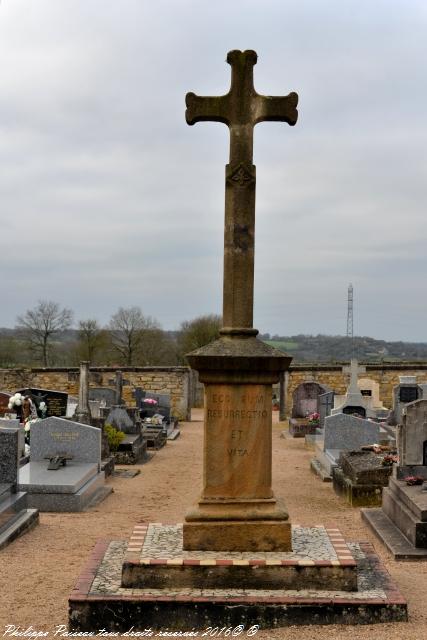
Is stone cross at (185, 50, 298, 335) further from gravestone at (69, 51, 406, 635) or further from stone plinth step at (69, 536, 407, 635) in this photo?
stone plinth step at (69, 536, 407, 635)

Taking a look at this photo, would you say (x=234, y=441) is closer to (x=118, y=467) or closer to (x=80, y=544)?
(x=80, y=544)

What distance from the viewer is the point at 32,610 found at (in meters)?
6.08

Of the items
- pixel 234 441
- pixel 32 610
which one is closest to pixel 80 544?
pixel 32 610

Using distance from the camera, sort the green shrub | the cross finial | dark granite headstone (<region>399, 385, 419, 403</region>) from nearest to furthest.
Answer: the cross finial, the green shrub, dark granite headstone (<region>399, 385, 419, 403</region>)

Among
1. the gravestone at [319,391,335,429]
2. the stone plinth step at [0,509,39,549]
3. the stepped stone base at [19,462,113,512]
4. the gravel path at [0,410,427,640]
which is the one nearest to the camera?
the gravel path at [0,410,427,640]

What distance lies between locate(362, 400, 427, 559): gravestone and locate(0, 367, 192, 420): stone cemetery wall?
17635mm

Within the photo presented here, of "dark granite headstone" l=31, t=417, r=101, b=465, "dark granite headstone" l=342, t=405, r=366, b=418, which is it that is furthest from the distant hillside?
"dark granite headstone" l=31, t=417, r=101, b=465

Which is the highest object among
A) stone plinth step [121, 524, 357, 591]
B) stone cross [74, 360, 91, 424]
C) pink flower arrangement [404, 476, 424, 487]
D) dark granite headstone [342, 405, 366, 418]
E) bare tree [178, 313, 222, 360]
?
bare tree [178, 313, 222, 360]

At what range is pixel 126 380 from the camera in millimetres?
28047

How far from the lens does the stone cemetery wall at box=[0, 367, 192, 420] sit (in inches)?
1092

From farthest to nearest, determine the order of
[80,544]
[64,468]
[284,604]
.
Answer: [64,468]
[80,544]
[284,604]

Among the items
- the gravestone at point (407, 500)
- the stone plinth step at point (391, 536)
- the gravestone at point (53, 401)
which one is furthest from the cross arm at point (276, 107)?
the gravestone at point (53, 401)

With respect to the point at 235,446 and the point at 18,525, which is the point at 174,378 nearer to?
the point at 18,525

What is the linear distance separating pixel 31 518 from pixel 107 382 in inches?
752
